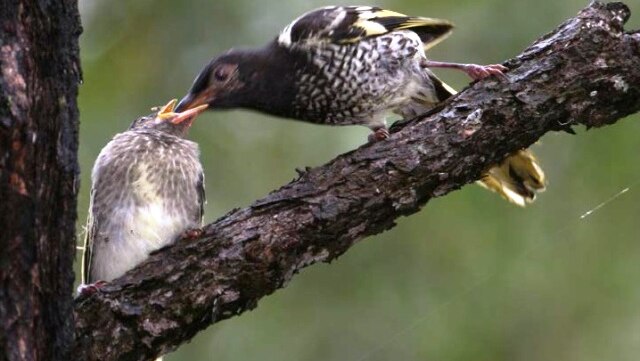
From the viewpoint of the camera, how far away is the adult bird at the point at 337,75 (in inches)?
185

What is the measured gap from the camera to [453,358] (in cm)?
593

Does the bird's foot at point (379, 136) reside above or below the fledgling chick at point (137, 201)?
below

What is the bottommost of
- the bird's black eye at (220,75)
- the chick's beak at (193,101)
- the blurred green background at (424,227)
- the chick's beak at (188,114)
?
the blurred green background at (424,227)

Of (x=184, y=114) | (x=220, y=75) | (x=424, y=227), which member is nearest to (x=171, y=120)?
(x=184, y=114)

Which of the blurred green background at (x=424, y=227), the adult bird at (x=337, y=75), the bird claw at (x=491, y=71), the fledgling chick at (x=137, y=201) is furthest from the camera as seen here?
the blurred green background at (x=424, y=227)

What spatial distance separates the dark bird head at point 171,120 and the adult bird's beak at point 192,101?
0.06 feet

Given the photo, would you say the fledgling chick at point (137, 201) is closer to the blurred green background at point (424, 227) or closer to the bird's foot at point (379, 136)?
the bird's foot at point (379, 136)

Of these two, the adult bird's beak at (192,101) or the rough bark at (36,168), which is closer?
the rough bark at (36,168)

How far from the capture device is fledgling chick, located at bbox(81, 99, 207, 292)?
4.24 metres

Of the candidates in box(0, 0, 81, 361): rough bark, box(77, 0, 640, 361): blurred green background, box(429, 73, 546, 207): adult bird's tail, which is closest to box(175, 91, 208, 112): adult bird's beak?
box(77, 0, 640, 361): blurred green background

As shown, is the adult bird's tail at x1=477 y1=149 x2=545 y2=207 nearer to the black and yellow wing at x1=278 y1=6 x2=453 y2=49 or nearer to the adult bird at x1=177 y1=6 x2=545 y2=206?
the adult bird at x1=177 y1=6 x2=545 y2=206

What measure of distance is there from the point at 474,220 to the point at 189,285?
9.54 ft

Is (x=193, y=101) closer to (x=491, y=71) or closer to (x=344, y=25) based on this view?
(x=344, y=25)

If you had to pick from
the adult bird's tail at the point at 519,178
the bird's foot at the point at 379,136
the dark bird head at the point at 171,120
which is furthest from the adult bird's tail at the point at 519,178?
the dark bird head at the point at 171,120
